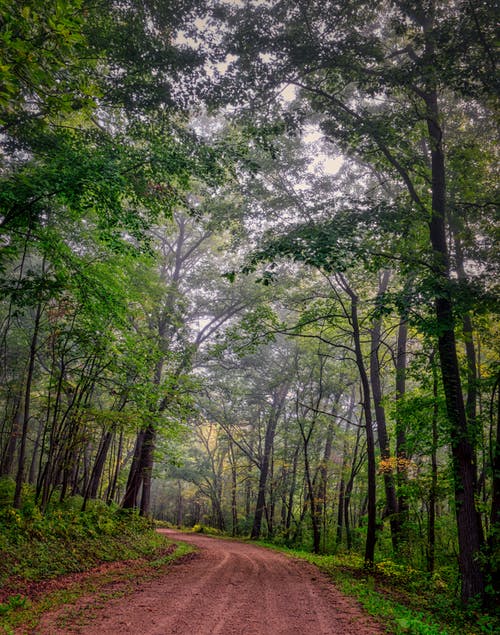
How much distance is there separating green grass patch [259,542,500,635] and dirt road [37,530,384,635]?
1.40 feet

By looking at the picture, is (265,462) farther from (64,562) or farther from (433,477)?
(64,562)

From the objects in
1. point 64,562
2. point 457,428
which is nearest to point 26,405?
point 64,562

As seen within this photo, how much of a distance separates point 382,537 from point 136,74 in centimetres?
1934

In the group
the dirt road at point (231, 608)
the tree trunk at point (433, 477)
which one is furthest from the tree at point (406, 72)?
the dirt road at point (231, 608)

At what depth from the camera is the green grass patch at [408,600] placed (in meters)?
6.49

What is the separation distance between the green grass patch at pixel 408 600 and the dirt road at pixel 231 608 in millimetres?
426

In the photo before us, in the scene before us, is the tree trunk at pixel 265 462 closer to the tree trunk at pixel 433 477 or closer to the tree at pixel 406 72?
the tree trunk at pixel 433 477

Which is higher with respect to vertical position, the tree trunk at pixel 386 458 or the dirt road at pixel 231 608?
the tree trunk at pixel 386 458

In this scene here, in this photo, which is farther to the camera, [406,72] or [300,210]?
[300,210]

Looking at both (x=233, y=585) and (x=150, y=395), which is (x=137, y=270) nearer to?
(x=150, y=395)

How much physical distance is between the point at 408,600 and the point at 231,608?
444 cm

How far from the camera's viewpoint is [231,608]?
6.80 meters

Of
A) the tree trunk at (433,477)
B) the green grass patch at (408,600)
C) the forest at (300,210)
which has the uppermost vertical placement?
the forest at (300,210)

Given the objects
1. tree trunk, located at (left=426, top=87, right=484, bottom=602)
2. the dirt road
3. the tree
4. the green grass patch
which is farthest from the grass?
the tree
